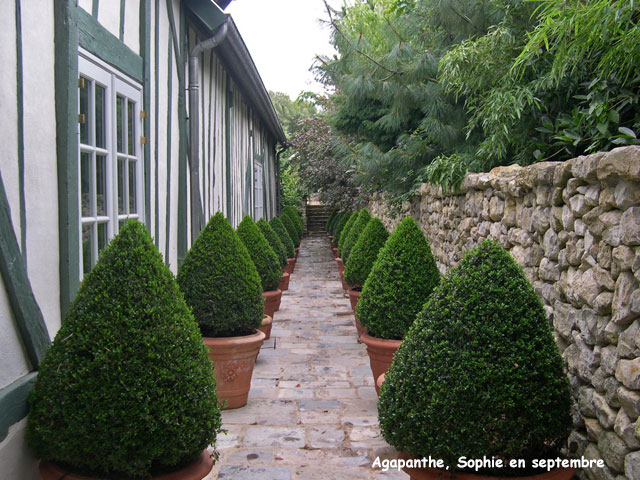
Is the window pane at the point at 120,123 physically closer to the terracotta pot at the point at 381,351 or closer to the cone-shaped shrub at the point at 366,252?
the terracotta pot at the point at 381,351

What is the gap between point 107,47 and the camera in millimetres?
3475

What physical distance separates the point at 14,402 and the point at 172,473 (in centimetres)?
71

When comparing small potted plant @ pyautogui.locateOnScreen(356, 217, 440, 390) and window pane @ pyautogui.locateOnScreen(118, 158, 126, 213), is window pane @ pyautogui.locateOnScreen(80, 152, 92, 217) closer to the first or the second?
window pane @ pyautogui.locateOnScreen(118, 158, 126, 213)

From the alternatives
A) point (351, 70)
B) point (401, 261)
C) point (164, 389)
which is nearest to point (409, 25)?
point (351, 70)

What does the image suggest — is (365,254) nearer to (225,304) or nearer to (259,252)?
(259,252)

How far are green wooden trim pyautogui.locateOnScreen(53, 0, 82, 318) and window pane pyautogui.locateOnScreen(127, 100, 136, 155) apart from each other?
40.2 inches

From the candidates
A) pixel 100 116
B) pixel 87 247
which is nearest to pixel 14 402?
pixel 87 247

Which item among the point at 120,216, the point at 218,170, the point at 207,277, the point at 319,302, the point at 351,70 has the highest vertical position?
the point at 351,70

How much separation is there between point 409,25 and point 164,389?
231 inches

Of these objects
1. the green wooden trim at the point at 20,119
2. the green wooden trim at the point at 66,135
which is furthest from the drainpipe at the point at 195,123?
the green wooden trim at the point at 20,119

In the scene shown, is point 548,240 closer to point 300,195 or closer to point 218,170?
point 218,170

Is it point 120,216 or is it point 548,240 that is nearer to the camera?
point 548,240

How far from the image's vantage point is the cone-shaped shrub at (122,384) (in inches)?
86.4

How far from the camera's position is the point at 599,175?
2338 mm
